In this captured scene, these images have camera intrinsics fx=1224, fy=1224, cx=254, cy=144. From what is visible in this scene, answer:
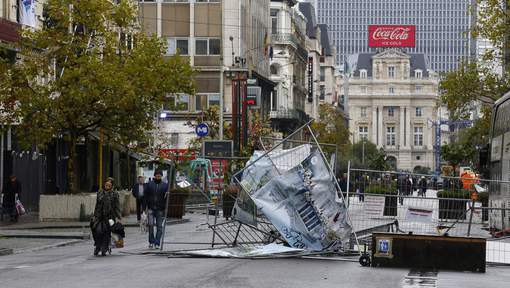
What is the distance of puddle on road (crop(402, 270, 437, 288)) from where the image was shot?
16.8 metres

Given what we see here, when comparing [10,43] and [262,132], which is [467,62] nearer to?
[262,132]

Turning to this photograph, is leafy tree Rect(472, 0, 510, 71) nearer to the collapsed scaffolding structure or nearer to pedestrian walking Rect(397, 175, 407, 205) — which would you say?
the collapsed scaffolding structure

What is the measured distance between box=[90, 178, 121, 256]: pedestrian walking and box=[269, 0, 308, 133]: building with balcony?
74.7 metres

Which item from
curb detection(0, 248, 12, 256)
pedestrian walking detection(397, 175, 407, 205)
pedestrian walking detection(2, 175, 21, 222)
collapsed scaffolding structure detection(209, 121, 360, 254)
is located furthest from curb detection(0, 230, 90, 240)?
pedestrian walking detection(397, 175, 407, 205)

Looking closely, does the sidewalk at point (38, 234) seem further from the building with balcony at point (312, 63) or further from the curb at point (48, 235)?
the building with balcony at point (312, 63)

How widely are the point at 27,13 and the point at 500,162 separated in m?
19.7

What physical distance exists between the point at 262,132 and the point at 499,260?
4875 cm

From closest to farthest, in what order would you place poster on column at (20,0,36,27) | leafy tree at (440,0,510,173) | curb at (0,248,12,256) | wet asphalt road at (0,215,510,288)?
wet asphalt road at (0,215,510,288)
curb at (0,248,12,256)
poster on column at (20,0,36,27)
leafy tree at (440,0,510,173)

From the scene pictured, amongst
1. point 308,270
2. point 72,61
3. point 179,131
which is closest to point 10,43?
point 72,61

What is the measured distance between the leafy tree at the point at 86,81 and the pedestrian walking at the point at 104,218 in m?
13.8

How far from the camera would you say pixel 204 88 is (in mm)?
76062

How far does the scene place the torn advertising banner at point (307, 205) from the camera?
2094 centimetres

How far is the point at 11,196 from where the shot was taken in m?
40.1

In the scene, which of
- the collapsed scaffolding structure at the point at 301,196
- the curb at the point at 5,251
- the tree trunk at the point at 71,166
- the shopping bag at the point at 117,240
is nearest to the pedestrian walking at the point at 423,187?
the collapsed scaffolding structure at the point at 301,196
